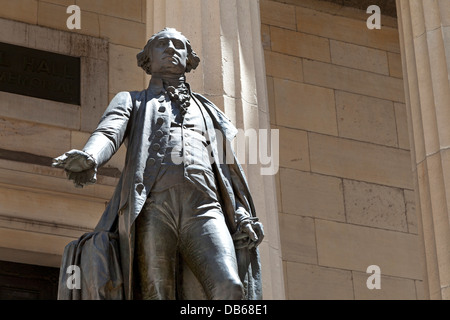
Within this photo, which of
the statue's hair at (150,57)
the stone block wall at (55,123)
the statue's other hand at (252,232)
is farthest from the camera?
the stone block wall at (55,123)

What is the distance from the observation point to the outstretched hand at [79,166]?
27.1ft

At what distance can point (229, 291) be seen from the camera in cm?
823

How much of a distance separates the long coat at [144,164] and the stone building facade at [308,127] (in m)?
3.05

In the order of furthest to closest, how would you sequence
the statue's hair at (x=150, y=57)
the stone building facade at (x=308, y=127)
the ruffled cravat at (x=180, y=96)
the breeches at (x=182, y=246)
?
1. the stone building facade at (x=308, y=127)
2. the statue's hair at (x=150, y=57)
3. the ruffled cravat at (x=180, y=96)
4. the breeches at (x=182, y=246)

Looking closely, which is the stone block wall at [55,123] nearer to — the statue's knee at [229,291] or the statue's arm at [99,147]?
the statue's arm at [99,147]

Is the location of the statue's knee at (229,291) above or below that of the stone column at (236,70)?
below

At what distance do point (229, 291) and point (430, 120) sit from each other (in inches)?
195

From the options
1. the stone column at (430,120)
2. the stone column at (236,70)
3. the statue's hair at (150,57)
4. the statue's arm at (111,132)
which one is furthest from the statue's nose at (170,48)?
the stone column at (430,120)

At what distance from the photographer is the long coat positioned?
28.1 feet

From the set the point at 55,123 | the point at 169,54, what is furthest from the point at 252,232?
the point at 55,123

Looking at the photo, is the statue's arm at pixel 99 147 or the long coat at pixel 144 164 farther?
the long coat at pixel 144 164

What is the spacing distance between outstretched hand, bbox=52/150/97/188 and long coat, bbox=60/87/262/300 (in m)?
0.11

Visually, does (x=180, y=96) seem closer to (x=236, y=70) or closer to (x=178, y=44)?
(x=178, y=44)

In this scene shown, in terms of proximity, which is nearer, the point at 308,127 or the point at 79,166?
the point at 79,166
